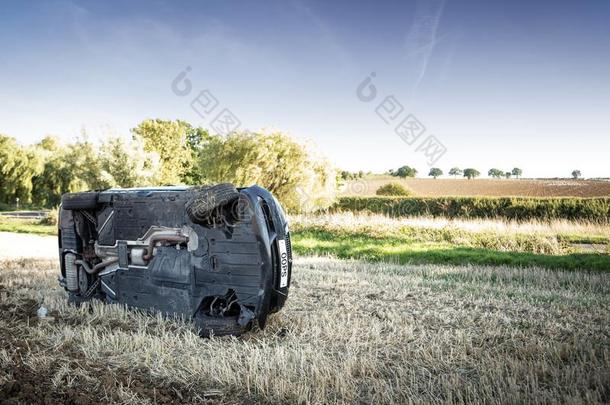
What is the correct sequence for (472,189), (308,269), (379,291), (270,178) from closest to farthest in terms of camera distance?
(379,291) → (308,269) → (270,178) → (472,189)

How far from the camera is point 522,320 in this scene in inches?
223

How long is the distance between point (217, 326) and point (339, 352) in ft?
4.74

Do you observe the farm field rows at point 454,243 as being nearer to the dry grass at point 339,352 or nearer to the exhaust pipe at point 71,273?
the dry grass at point 339,352

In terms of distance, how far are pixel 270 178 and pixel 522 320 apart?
61.4 ft

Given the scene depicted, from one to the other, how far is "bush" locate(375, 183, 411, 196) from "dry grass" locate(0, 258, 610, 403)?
2654cm

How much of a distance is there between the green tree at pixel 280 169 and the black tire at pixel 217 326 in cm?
1782

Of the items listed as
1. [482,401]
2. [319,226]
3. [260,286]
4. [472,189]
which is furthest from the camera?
[472,189]

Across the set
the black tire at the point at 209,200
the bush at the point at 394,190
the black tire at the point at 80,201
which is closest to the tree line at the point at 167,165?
the bush at the point at 394,190

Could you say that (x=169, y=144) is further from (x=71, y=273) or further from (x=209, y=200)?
(x=209, y=200)

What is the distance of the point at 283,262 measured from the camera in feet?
16.5

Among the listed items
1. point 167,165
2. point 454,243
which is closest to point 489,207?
point 454,243

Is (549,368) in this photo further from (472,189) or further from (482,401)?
(472,189)

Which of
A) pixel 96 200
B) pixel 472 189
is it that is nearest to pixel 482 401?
pixel 96 200

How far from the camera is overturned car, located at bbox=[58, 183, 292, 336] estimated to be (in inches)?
195
